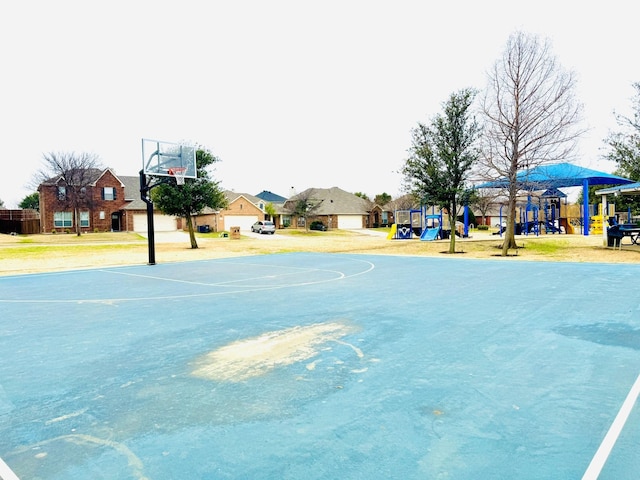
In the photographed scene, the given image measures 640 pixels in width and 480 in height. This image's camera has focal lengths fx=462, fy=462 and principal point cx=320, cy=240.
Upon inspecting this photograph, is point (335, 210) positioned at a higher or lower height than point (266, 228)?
higher

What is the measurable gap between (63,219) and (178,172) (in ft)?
118

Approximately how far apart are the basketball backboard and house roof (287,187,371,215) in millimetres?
40040

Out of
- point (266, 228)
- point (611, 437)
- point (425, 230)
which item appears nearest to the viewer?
point (611, 437)

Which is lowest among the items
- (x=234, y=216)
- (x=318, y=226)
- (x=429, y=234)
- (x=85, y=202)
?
(x=429, y=234)

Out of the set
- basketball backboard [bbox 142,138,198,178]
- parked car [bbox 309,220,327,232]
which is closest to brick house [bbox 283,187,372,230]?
parked car [bbox 309,220,327,232]

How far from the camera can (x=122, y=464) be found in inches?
124

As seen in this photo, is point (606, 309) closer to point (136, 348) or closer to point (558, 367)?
point (558, 367)

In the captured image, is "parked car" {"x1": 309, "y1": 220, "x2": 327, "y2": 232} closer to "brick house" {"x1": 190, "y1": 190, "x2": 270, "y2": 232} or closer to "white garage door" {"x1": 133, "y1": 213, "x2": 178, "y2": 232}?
"brick house" {"x1": 190, "y1": 190, "x2": 270, "y2": 232}

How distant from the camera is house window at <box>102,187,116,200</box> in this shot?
52938 mm

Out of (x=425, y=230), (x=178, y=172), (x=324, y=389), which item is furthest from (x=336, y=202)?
(x=324, y=389)

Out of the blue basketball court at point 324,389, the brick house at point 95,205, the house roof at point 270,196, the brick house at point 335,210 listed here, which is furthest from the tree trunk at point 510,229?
the house roof at point 270,196

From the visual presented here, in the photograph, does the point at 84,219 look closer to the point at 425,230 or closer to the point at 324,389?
the point at 425,230

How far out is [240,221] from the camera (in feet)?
192

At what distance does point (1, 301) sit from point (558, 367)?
11349mm
